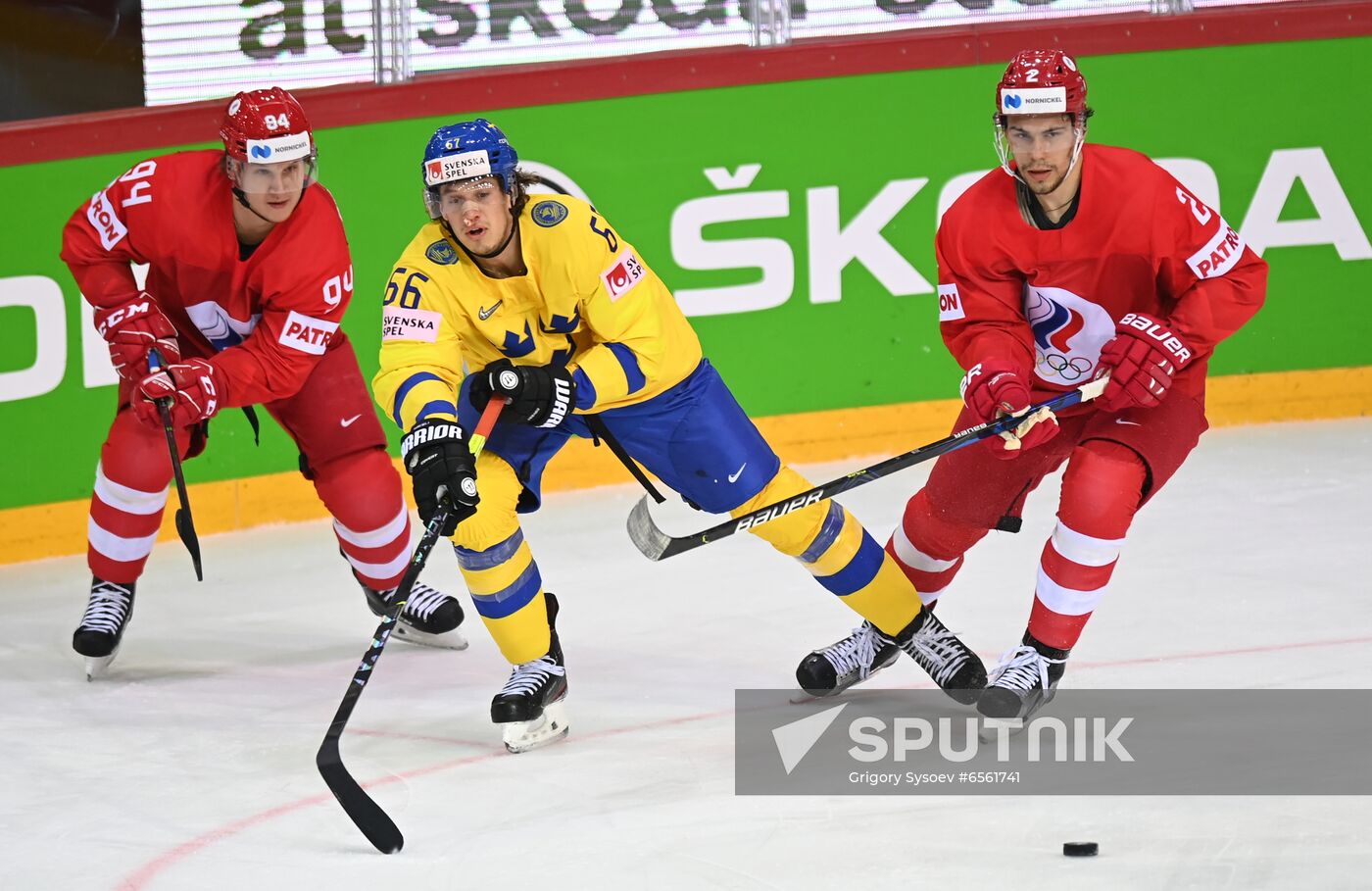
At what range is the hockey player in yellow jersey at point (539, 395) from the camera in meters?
3.50

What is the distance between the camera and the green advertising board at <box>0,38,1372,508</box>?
5566 mm

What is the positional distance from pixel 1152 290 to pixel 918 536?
27.2 inches

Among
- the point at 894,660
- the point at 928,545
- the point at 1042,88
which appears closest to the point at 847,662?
the point at 894,660

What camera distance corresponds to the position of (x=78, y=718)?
13.1ft

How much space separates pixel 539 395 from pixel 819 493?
59 cm

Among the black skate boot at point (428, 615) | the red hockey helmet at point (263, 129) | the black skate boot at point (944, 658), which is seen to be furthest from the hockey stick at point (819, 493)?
the red hockey helmet at point (263, 129)

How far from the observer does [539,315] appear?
3.67m

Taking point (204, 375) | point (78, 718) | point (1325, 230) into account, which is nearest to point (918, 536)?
point (204, 375)

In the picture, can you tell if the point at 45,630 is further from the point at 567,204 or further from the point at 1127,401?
Answer: the point at 1127,401

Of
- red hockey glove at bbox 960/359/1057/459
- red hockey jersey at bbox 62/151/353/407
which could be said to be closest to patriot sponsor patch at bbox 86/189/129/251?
red hockey jersey at bbox 62/151/353/407

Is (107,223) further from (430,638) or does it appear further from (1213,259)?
(1213,259)

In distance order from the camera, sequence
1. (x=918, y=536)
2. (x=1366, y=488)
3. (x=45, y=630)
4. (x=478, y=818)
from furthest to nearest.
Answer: (x=1366, y=488)
(x=45, y=630)
(x=918, y=536)
(x=478, y=818)

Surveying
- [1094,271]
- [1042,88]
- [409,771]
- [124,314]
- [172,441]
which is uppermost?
[1042,88]

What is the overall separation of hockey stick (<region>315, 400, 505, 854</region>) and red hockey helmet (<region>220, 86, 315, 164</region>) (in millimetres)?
882
